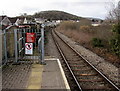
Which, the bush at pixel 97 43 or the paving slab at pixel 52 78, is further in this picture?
the bush at pixel 97 43

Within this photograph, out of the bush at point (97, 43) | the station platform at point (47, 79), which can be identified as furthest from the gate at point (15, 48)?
the bush at point (97, 43)

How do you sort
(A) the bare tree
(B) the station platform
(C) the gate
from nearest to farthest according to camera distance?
(B) the station platform → (C) the gate → (A) the bare tree

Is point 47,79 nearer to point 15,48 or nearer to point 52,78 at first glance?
point 52,78

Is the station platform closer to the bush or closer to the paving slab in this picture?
the paving slab

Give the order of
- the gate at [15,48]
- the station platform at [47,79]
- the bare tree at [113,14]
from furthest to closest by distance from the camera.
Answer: the bare tree at [113,14] → the gate at [15,48] → the station platform at [47,79]

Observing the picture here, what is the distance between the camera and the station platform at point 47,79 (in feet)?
19.9

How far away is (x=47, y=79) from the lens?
6875mm

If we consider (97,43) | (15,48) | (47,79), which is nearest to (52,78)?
(47,79)

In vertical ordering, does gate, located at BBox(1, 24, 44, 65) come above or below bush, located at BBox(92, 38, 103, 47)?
above

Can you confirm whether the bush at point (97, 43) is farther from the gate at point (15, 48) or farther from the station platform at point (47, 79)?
the station platform at point (47, 79)

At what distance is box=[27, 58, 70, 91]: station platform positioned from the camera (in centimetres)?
607

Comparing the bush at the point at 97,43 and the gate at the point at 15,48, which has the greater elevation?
the gate at the point at 15,48

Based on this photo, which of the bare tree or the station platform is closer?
the station platform

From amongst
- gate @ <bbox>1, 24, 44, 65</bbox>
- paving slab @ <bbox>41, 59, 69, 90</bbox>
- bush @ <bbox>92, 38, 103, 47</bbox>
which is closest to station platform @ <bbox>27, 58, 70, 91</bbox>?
paving slab @ <bbox>41, 59, 69, 90</bbox>
